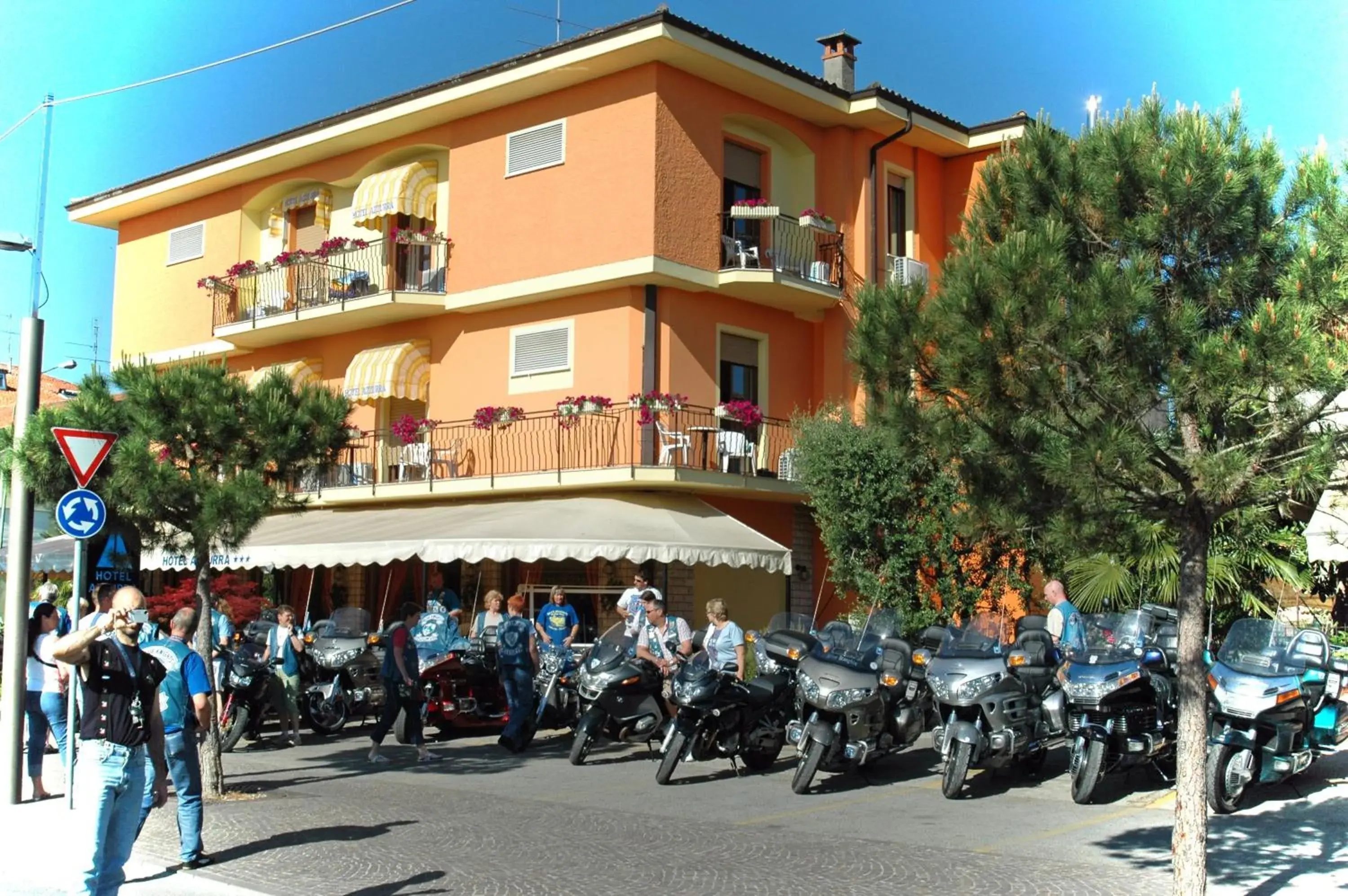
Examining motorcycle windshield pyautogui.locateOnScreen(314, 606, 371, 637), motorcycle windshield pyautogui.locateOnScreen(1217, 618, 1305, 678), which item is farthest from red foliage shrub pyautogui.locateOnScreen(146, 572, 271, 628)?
motorcycle windshield pyautogui.locateOnScreen(1217, 618, 1305, 678)

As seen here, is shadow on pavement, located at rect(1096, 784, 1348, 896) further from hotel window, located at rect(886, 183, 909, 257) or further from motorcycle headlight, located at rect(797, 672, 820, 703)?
hotel window, located at rect(886, 183, 909, 257)

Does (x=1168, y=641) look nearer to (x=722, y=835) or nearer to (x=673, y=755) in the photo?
(x=673, y=755)

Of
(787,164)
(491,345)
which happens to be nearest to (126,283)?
(491,345)

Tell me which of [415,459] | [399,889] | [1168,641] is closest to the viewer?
[399,889]

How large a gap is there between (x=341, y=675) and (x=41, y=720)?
15.9 ft

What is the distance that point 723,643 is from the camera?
13289mm

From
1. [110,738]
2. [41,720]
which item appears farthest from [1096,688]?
[41,720]

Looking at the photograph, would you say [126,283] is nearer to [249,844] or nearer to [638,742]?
[638,742]

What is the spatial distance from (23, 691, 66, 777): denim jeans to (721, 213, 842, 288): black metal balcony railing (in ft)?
42.8

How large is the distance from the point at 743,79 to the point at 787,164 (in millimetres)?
2271

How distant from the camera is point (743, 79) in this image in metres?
22.3

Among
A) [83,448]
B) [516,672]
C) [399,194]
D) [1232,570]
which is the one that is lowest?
[516,672]

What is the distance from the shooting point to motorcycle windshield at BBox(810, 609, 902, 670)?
468 inches

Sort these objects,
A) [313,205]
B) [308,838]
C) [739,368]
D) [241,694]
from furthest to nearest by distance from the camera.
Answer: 1. [313,205]
2. [739,368]
3. [241,694]
4. [308,838]
